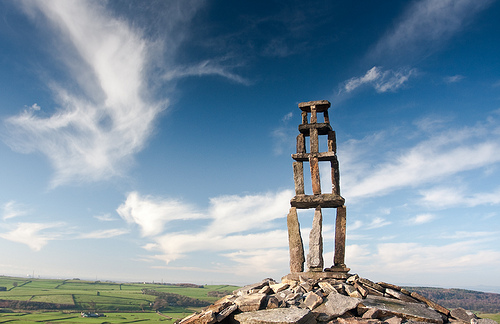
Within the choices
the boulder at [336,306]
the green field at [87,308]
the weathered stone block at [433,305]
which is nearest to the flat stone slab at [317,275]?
the weathered stone block at [433,305]

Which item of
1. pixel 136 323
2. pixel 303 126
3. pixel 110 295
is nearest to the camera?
pixel 303 126

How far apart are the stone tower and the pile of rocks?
5.99ft

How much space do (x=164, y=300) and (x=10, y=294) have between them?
52.3 m

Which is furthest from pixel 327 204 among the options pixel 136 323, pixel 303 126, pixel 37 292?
pixel 37 292

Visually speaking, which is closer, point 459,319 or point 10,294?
point 459,319

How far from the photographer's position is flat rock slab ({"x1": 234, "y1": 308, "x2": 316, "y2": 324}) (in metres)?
7.88

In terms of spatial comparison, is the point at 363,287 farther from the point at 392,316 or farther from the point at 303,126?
the point at 303,126

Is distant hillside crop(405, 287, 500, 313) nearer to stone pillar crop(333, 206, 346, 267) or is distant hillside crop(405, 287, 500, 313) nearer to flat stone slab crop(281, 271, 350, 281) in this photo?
stone pillar crop(333, 206, 346, 267)

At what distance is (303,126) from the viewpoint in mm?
15039

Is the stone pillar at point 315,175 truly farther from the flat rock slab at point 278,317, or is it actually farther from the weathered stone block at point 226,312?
the weathered stone block at point 226,312

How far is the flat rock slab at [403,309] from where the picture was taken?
8.93 metres

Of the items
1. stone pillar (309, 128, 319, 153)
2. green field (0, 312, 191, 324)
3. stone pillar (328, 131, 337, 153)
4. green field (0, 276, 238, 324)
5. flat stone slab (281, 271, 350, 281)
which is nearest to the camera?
flat stone slab (281, 271, 350, 281)

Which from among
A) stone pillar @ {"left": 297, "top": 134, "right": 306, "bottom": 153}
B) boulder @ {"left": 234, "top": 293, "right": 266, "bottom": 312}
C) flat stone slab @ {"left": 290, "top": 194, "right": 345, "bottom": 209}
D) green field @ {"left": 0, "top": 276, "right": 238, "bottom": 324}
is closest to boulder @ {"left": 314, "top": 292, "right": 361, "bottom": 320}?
boulder @ {"left": 234, "top": 293, "right": 266, "bottom": 312}

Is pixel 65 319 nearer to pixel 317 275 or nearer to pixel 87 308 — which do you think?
pixel 87 308
